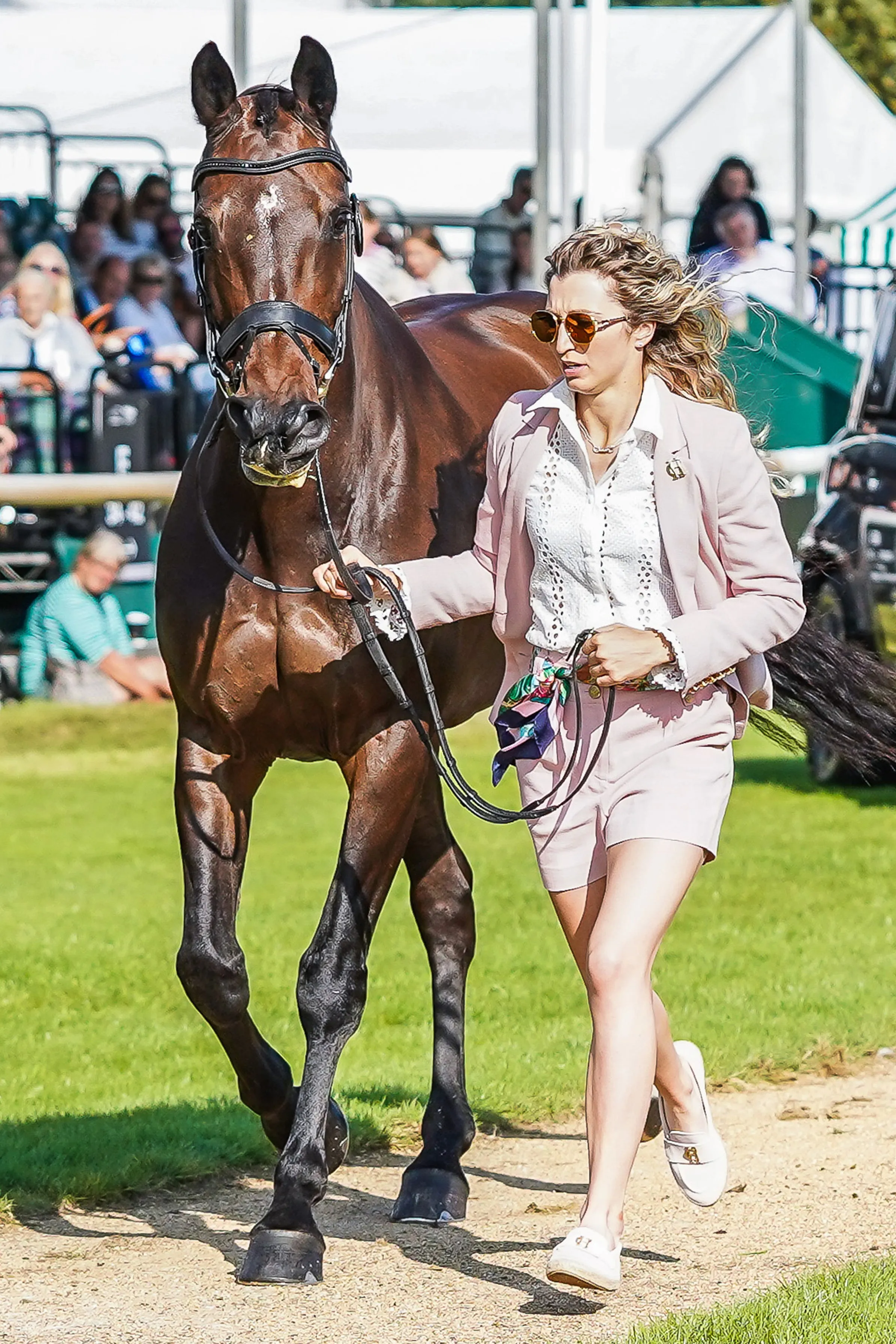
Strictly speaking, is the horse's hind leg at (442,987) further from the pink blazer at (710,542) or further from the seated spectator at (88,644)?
the seated spectator at (88,644)

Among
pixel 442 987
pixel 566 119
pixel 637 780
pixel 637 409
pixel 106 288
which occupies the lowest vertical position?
pixel 442 987

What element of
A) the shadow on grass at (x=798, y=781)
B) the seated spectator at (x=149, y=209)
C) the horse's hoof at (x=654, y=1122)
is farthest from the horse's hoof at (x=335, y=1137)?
the seated spectator at (x=149, y=209)

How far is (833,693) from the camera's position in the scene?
17.4 ft

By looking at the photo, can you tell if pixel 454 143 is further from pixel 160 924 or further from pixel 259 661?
pixel 259 661

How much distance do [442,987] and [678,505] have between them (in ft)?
6.35

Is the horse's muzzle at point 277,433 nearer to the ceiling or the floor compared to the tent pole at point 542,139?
nearer to the floor

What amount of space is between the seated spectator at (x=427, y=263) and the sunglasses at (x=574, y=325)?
33.9ft

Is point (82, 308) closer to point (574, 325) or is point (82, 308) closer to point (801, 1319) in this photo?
point (574, 325)

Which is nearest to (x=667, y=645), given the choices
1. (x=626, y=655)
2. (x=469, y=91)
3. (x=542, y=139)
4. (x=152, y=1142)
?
(x=626, y=655)

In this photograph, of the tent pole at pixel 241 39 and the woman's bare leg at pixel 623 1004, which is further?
the tent pole at pixel 241 39

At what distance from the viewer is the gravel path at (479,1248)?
3986 mm

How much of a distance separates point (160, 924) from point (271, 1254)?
4303mm

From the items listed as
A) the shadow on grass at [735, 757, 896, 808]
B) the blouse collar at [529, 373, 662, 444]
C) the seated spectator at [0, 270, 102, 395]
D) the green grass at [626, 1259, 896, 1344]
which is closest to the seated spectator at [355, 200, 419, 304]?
the seated spectator at [0, 270, 102, 395]

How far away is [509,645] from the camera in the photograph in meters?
4.33
